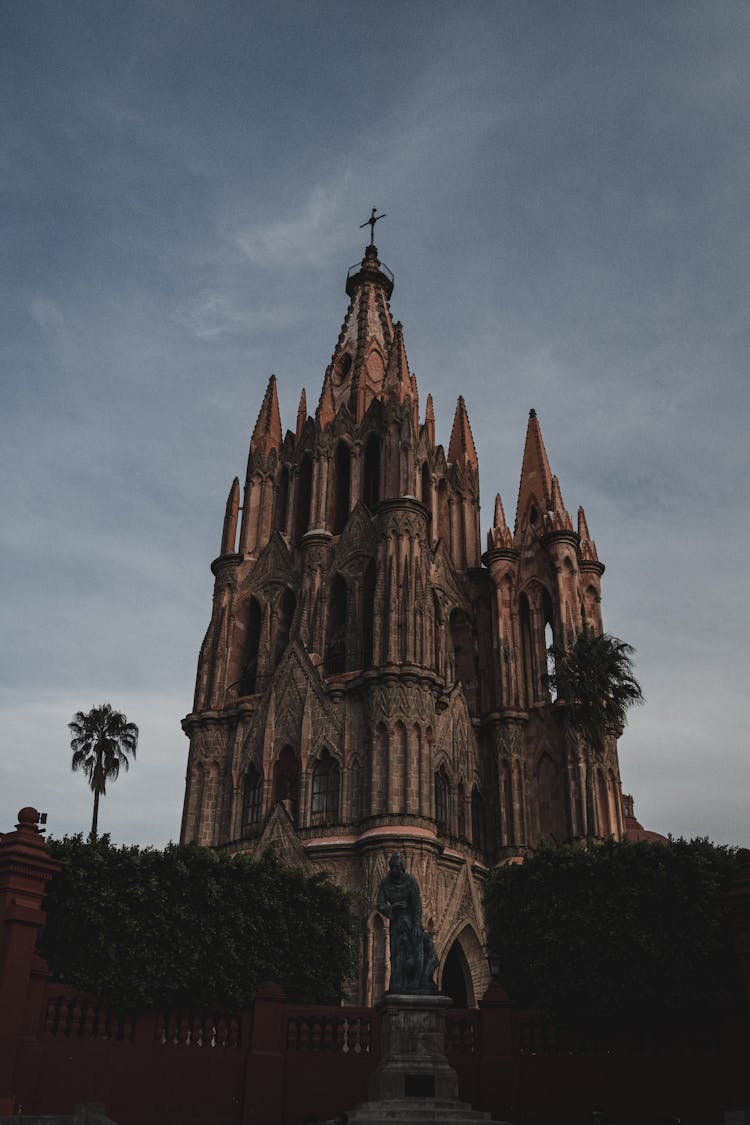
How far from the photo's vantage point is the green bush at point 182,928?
61.4 ft

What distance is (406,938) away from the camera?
17.1 m

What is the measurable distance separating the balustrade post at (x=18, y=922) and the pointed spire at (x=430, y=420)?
31.2m

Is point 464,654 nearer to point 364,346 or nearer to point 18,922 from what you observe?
point 364,346

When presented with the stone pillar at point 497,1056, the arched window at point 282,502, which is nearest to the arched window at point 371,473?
the arched window at point 282,502

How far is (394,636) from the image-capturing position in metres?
35.2

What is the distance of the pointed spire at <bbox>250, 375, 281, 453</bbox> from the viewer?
154 ft

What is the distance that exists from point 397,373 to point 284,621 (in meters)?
12.3

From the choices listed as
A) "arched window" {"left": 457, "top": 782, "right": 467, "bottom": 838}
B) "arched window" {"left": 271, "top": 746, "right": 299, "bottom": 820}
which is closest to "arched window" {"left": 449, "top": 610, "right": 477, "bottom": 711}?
"arched window" {"left": 457, "top": 782, "right": 467, "bottom": 838}

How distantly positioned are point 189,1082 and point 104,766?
28047 mm

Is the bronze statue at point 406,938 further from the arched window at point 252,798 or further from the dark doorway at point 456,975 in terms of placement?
the arched window at point 252,798

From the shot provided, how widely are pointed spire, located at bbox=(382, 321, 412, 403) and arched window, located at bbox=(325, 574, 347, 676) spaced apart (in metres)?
8.61

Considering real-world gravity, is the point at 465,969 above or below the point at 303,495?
below

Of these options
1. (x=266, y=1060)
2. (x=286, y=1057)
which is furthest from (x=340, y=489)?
(x=266, y=1060)

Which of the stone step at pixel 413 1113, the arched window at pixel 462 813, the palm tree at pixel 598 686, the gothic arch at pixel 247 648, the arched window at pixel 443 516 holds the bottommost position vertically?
the stone step at pixel 413 1113
